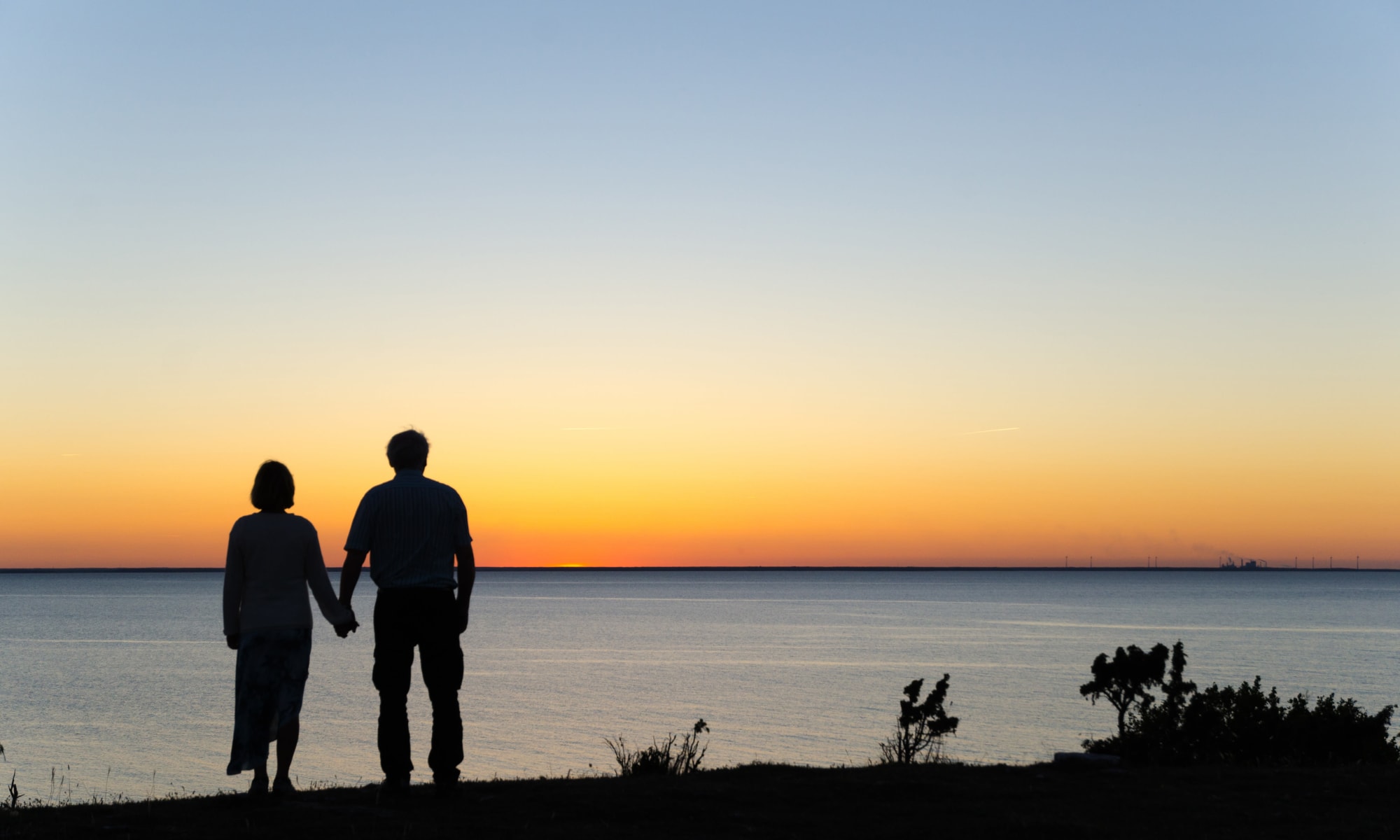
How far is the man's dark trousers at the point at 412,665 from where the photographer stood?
761cm

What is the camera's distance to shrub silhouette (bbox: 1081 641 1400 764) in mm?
14695

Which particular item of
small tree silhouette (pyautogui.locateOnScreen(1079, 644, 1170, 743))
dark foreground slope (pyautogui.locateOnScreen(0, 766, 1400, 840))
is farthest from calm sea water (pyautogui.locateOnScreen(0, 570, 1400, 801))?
dark foreground slope (pyautogui.locateOnScreen(0, 766, 1400, 840))

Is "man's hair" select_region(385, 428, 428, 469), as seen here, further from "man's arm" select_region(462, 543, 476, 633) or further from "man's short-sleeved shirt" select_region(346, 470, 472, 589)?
"man's arm" select_region(462, 543, 476, 633)

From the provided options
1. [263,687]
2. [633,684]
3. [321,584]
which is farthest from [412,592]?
[633,684]

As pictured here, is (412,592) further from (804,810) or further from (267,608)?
(804,810)

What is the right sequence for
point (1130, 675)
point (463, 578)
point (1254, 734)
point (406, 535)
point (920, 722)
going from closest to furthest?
point (406, 535)
point (463, 578)
point (1254, 734)
point (920, 722)
point (1130, 675)

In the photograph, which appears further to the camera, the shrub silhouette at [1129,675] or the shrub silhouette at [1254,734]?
the shrub silhouette at [1129,675]

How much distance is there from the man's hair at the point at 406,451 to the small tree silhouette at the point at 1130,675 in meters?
13.5

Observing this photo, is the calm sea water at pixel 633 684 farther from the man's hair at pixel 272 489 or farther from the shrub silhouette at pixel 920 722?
the man's hair at pixel 272 489

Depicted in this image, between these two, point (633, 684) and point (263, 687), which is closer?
point (263, 687)

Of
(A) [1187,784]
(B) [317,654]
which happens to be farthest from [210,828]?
(B) [317,654]

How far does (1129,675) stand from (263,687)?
1479cm

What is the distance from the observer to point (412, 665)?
752 cm

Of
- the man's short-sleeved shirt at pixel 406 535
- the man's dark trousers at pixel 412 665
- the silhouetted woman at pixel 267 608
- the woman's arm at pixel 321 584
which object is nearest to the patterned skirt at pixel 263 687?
the silhouetted woman at pixel 267 608
